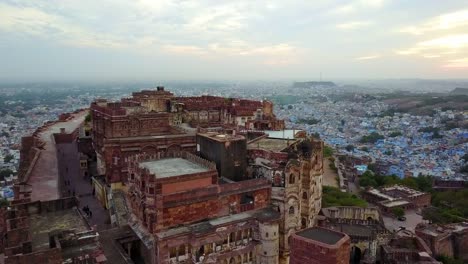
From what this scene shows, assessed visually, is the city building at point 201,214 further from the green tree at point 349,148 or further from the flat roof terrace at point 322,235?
the green tree at point 349,148

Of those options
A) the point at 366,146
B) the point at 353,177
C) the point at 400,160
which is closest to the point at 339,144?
the point at 366,146

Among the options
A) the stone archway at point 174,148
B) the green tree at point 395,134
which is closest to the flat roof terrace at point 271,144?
the stone archway at point 174,148

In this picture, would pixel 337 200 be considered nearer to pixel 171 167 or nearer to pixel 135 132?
pixel 135 132

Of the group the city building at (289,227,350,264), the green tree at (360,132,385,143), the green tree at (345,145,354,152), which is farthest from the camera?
the green tree at (360,132,385,143)

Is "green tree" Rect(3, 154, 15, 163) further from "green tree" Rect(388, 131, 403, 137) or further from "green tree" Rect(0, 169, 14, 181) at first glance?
"green tree" Rect(388, 131, 403, 137)

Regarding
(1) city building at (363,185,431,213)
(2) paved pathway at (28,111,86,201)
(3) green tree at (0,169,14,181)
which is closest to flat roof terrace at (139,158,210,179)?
(2) paved pathway at (28,111,86,201)

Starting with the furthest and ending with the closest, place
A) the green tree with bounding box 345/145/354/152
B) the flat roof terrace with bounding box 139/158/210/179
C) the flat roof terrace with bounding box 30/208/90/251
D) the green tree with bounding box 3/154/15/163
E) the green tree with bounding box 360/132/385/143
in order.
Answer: the green tree with bounding box 360/132/385/143 < the green tree with bounding box 345/145/354/152 < the green tree with bounding box 3/154/15/163 < the flat roof terrace with bounding box 139/158/210/179 < the flat roof terrace with bounding box 30/208/90/251

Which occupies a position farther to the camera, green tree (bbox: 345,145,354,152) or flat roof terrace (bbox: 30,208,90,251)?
green tree (bbox: 345,145,354,152)
